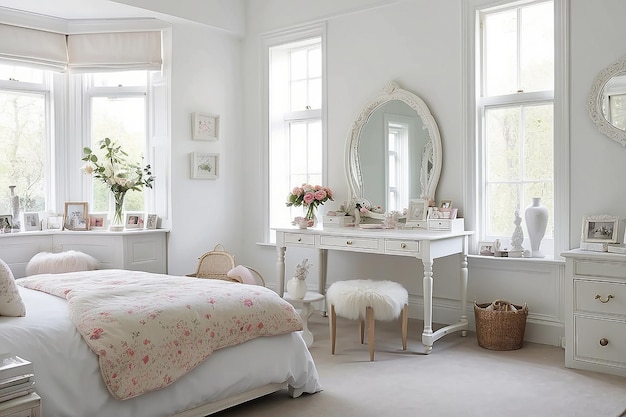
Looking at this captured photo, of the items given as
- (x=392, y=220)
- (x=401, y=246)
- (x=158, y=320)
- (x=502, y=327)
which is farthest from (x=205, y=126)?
(x=158, y=320)

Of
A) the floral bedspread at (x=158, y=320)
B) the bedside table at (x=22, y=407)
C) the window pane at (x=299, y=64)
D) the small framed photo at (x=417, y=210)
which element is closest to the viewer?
the bedside table at (x=22, y=407)

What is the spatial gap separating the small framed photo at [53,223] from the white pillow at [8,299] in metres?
3.12

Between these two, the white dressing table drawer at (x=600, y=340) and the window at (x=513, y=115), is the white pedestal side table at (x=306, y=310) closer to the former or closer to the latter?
the window at (x=513, y=115)

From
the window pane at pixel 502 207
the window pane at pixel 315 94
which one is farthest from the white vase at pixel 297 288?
the window pane at pixel 315 94

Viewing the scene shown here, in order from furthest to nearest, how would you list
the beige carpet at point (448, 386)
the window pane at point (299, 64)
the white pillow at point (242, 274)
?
the window pane at point (299, 64) → the white pillow at point (242, 274) → the beige carpet at point (448, 386)

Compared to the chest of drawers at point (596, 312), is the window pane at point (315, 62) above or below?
above

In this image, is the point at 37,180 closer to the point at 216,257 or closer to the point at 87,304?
the point at 216,257

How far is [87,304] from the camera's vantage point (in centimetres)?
261

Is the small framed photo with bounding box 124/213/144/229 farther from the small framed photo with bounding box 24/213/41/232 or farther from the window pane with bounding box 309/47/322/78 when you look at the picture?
the window pane with bounding box 309/47/322/78

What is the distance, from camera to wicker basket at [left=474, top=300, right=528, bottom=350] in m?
4.03

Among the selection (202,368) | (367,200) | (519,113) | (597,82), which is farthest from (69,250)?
(597,82)

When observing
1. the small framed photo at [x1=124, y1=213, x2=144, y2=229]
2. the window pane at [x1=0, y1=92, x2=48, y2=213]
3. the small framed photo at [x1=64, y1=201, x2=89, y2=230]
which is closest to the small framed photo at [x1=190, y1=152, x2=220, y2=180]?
the small framed photo at [x1=124, y1=213, x2=144, y2=229]

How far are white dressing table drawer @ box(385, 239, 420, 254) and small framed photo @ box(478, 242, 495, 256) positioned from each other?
30.5 inches

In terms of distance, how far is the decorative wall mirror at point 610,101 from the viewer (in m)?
3.84
